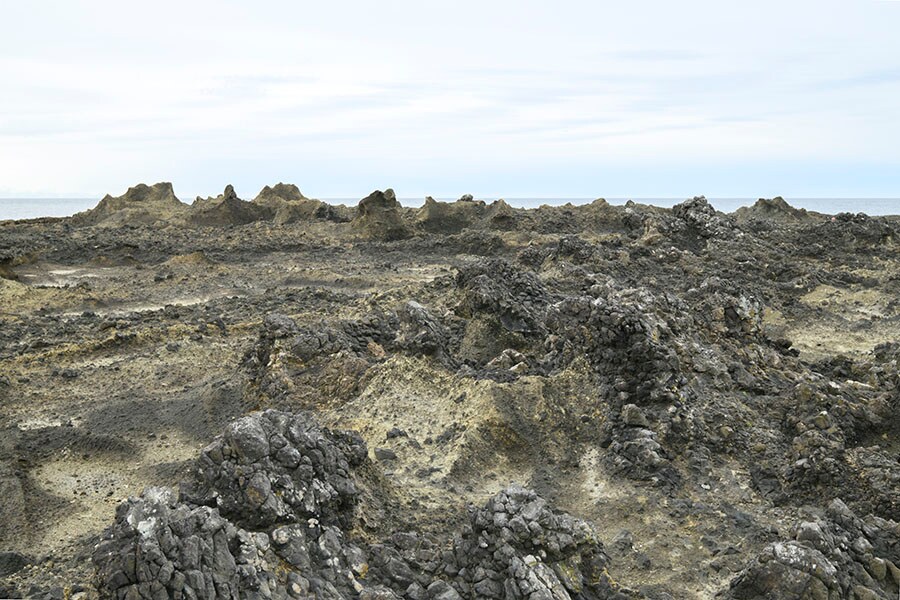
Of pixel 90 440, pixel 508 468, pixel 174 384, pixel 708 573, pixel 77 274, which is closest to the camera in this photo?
pixel 708 573

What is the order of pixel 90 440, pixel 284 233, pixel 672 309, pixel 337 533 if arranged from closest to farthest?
pixel 337 533 < pixel 90 440 < pixel 672 309 < pixel 284 233

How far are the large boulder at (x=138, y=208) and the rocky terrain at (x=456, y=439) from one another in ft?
36.4

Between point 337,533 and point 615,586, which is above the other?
point 337,533

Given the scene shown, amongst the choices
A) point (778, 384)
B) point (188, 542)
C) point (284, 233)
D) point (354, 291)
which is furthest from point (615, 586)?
point (284, 233)

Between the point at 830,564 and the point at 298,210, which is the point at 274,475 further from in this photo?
the point at 298,210

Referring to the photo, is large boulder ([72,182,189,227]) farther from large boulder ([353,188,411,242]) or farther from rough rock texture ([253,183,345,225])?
large boulder ([353,188,411,242])

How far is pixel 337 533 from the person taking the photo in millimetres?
5930

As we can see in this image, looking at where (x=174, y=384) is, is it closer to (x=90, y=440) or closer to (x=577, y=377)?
(x=90, y=440)

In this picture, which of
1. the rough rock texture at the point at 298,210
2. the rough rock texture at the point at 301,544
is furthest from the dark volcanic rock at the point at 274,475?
the rough rock texture at the point at 298,210

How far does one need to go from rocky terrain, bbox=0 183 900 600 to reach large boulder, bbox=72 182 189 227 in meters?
11.1

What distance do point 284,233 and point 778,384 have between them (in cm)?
1819

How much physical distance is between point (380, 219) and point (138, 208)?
34.3 feet

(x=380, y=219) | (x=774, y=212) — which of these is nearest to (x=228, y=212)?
(x=380, y=219)

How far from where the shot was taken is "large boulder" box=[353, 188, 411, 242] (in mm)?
25312
